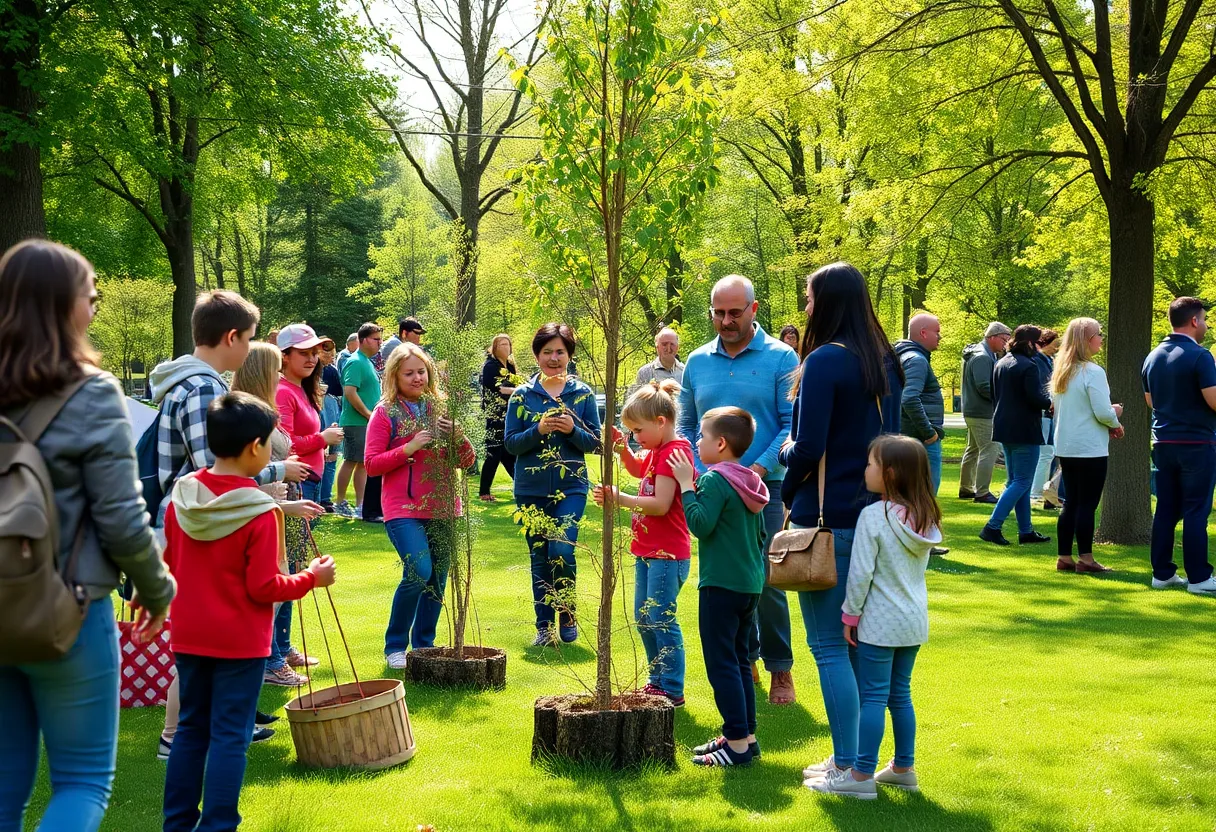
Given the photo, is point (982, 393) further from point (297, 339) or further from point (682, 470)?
point (682, 470)

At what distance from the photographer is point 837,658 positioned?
4934 mm

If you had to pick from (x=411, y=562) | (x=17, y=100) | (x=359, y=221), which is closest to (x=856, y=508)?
(x=411, y=562)

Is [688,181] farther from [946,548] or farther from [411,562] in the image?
[946,548]

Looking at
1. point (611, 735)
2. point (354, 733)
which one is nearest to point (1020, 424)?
point (611, 735)

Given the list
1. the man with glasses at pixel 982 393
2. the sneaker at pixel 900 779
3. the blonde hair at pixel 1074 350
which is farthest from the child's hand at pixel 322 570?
the man with glasses at pixel 982 393

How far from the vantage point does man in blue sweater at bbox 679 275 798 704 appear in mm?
6258

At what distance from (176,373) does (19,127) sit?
37.2 feet

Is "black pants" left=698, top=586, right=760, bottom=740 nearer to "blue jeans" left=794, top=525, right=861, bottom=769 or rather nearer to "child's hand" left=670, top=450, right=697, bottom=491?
"blue jeans" left=794, top=525, right=861, bottom=769

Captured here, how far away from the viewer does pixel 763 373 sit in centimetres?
636

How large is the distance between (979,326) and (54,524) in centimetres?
2676

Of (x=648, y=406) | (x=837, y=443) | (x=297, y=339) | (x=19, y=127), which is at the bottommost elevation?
(x=837, y=443)

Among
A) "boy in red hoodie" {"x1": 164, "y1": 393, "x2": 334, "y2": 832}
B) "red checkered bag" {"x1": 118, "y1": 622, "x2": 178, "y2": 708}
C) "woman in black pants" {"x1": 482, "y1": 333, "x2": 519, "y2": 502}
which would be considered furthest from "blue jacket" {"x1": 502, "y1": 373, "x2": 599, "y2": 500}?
"woman in black pants" {"x1": 482, "y1": 333, "x2": 519, "y2": 502}

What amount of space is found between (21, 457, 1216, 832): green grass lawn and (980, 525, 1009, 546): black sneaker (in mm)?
3315

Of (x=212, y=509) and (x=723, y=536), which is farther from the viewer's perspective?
(x=723, y=536)
